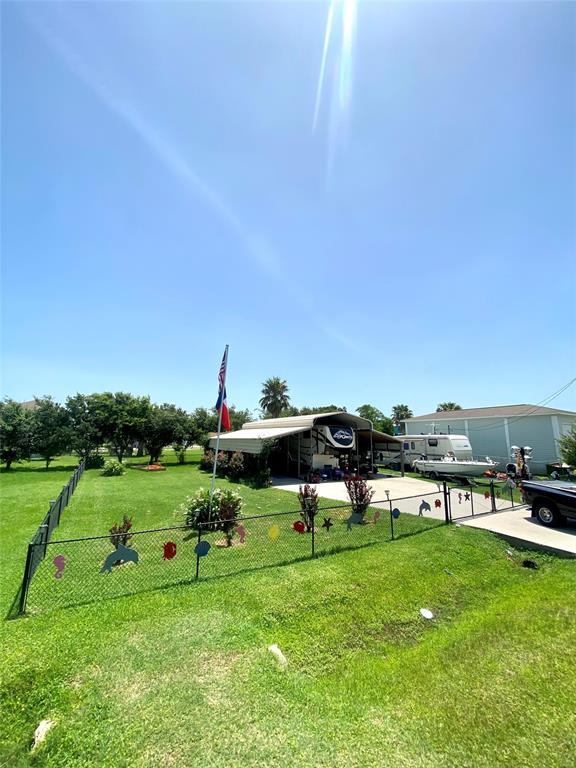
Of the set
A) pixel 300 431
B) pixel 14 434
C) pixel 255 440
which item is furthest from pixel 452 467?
pixel 14 434

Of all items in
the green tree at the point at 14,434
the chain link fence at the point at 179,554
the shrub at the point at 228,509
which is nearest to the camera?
the chain link fence at the point at 179,554

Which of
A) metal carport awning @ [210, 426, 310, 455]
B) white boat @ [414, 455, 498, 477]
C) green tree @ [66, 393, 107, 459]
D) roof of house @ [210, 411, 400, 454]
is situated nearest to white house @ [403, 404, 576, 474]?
white boat @ [414, 455, 498, 477]

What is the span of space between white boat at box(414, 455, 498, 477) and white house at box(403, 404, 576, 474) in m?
6.68

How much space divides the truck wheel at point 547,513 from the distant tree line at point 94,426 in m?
28.2

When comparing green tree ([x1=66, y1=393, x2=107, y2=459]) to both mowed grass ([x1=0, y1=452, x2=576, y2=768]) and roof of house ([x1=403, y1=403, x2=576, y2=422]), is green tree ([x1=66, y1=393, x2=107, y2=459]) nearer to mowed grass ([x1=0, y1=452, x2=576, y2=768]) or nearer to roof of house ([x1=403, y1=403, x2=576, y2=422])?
mowed grass ([x1=0, y1=452, x2=576, y2=768])

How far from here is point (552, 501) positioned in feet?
30.8

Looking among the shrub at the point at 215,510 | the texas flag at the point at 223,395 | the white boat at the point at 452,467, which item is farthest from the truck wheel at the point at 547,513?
the white boat at the point at 452,467

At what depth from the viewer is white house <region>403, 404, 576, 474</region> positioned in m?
26.3

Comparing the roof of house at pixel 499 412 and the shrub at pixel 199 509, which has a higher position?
the roof of house at pixel 499 412

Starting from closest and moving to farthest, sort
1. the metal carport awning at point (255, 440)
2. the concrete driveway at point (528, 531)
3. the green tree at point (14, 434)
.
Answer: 1. the concrete driveway at point (528, 531)
2. the metal carport awning at point (255, 440)
3. the green tree at point (14, 434)

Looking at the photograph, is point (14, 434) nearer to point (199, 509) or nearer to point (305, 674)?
point (199, 509)

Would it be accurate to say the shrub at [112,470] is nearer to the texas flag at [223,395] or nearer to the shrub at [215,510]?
the shrub at [215,510]

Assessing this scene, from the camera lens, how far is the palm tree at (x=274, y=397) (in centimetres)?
5097

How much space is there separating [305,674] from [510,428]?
102ft
